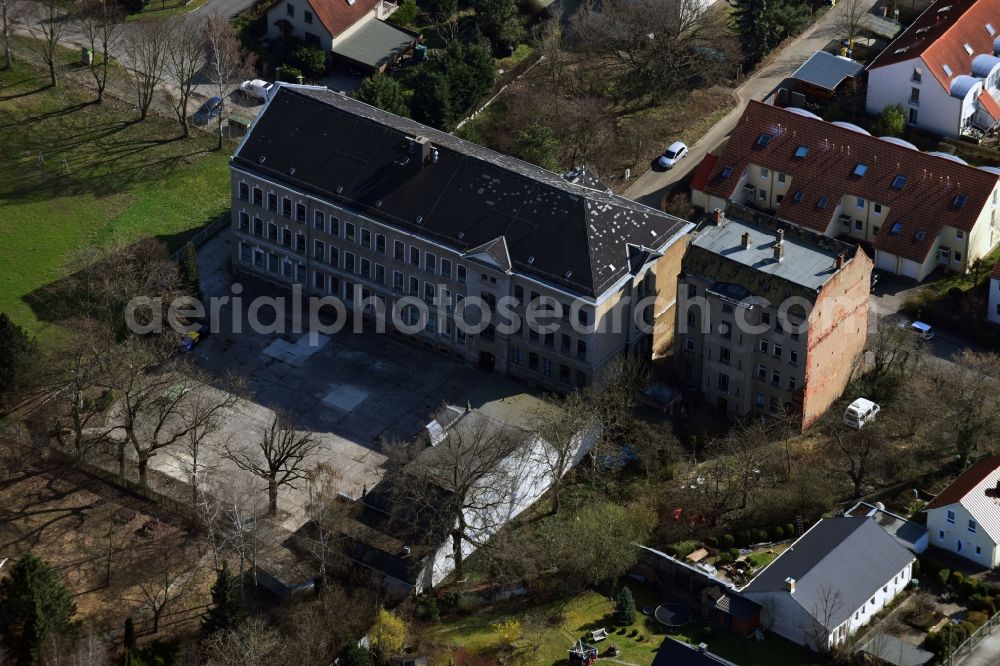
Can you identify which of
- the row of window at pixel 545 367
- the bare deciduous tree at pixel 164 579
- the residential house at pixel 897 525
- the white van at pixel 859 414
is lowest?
the residential house at pixel 897 525

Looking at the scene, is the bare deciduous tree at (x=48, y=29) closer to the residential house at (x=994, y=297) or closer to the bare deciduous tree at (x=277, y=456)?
the bare deciduous tree at (x=277, y=456)

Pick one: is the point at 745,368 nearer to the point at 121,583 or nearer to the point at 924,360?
the point at 924,360

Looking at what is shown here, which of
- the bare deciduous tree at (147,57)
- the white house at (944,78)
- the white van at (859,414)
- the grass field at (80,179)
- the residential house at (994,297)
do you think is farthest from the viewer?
the bare deciduous tree at (147,57)

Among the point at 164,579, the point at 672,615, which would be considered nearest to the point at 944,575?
the point at 672,615

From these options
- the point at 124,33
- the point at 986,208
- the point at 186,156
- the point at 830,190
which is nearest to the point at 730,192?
the point at 830,190

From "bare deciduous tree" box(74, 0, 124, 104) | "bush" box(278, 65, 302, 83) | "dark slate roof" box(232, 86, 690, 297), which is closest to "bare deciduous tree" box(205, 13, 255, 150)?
"bush" box(278, 65, 302, 83)

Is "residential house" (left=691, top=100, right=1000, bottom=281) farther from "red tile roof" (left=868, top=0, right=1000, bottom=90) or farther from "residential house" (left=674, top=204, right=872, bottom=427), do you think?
"residential house" (left=674, top=204, right=872, bottom=427)

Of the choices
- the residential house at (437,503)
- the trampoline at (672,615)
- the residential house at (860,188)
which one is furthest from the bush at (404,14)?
the trampoline at (672,615)
